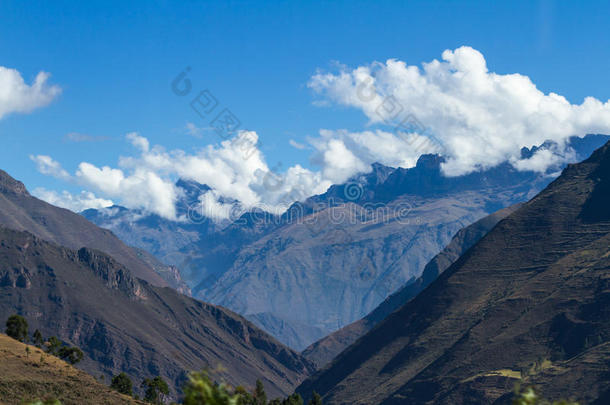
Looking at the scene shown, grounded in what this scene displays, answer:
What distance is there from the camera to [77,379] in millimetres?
163000

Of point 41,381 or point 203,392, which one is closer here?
point 203,392

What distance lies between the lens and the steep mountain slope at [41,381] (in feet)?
457

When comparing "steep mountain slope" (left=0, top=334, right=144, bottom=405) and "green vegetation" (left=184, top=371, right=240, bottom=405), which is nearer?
"green vegetation" (left=184, top=371, right=240, bottom=405)

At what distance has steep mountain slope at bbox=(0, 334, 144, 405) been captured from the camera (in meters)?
139

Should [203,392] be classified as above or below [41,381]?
above

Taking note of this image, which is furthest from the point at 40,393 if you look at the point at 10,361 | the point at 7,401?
the point at 10,361

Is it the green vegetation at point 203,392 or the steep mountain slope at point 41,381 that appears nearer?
the green vegetation at point 203,392

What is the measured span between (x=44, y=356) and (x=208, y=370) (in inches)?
5845

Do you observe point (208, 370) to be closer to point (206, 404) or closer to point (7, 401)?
point (206, 404)

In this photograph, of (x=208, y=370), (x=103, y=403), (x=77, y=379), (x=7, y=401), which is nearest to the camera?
(x=208, y=370)

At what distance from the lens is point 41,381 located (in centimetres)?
14950

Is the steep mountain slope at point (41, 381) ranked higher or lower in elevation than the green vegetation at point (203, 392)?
lower

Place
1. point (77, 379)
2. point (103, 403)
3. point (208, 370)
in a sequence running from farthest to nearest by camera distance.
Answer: point (77, 379), point (103, 403), point (208, 370)

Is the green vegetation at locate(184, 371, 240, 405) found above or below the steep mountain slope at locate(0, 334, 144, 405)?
above
